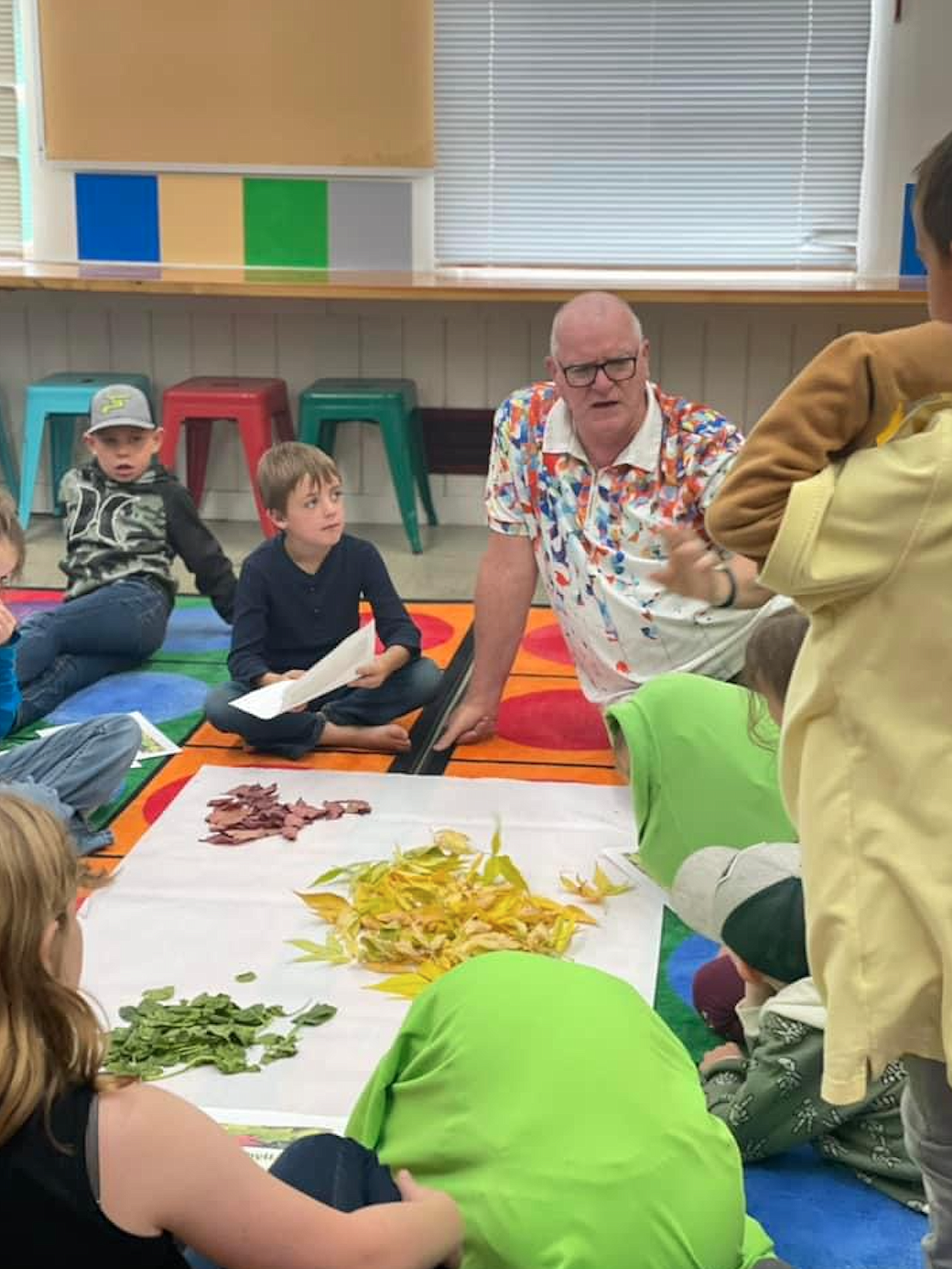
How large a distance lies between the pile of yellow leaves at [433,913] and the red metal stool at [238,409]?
262cm

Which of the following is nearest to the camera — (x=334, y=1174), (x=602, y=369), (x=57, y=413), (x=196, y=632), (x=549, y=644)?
(x=334, y=1174)

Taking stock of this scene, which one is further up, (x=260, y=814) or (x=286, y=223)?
(x=286, y=223)

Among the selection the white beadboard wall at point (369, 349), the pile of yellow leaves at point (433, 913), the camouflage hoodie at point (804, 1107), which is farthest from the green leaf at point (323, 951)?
the white beadboard wall at point (369, 349)

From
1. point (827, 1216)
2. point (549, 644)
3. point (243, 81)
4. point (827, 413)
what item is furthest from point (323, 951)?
point (243, 81)

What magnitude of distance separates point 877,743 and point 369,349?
4.46 m

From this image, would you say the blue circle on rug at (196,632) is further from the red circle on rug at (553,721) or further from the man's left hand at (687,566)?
the man's left hand at (687,566)

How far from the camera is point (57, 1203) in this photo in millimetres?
1133

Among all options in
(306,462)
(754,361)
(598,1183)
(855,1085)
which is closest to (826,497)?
(855,1085)

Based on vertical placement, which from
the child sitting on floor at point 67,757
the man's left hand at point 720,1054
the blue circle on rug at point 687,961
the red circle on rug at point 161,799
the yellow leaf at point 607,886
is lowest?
the red circle on rug at point 161,799

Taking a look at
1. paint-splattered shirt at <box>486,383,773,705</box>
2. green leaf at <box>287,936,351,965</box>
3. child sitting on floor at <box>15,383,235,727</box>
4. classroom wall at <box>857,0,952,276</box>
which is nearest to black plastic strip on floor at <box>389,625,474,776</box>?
paint-splattered shirt at <box>486,383,773,705</box>

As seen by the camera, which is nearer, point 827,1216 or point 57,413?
point 827,1216

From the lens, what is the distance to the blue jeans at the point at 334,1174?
1.38 meters

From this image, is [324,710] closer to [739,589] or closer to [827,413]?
[739,589]

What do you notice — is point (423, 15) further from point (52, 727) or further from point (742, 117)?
point (52, 727)
